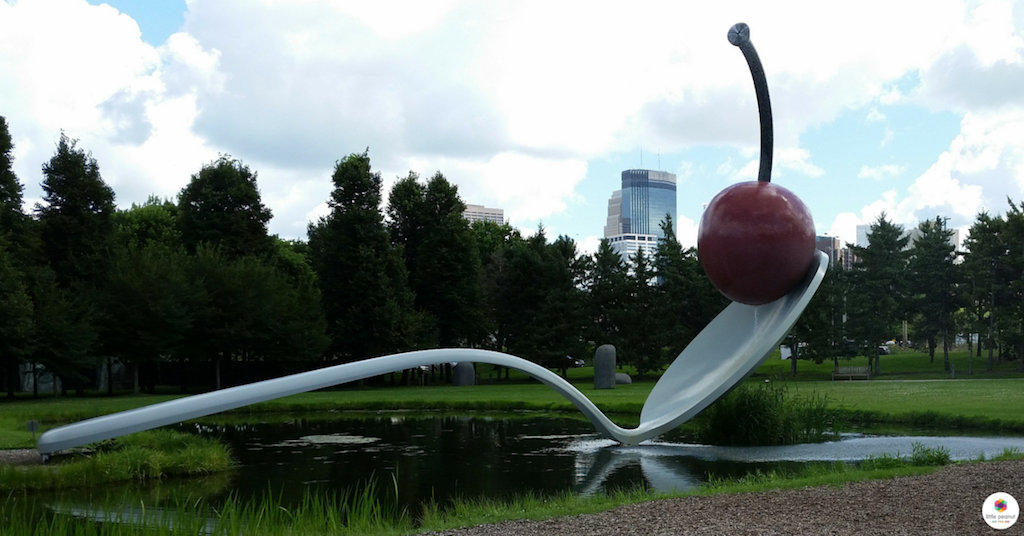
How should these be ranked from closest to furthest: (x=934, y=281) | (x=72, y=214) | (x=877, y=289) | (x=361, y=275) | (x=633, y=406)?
(x=633, y=406), (x=72, y=214), (x=361, y=275), (x=877, y=289), (x=934, y=281)

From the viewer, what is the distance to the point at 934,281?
45.6 metres

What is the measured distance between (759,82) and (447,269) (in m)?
29.0

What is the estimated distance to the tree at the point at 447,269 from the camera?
42.9 m

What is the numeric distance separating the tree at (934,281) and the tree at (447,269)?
21637mm

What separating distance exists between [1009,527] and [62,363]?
99.4 feet

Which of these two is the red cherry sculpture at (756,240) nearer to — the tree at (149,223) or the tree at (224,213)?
the tree at (224,213)

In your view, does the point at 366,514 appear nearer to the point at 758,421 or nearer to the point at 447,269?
the point at 758,421

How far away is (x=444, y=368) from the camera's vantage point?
4634cm

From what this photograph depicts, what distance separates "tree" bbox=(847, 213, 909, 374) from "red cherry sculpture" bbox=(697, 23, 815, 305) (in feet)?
95.1

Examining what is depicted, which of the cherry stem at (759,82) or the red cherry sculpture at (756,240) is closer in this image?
the red cherry sculpture at (756,240)

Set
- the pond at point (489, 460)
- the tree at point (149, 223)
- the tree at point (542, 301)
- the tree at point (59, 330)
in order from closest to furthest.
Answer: the pond at point (489, 460) → the tree at point (59, 330) → the tree at point (542, 301) → the tree at point (149, 223)

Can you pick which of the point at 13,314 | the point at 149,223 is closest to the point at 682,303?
the point at 13,314

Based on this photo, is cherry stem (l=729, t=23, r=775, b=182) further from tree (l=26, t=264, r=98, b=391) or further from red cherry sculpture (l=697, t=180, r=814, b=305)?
tree (l=26, t=264, r=98, b=391)

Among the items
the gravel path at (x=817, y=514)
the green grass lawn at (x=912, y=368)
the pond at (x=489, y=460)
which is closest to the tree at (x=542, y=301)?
the green grass lawn at (x=912, y=368)
